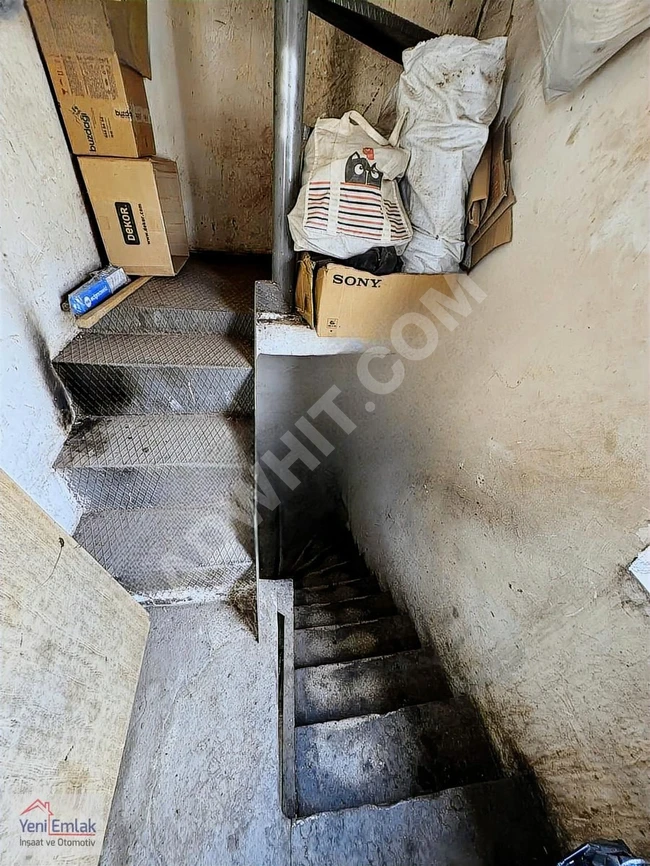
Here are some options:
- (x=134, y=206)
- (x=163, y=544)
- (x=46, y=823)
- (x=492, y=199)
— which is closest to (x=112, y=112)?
(x=134, y=206)

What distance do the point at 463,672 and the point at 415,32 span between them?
7.44 feet

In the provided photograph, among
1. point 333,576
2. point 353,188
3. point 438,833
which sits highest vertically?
point 353,188

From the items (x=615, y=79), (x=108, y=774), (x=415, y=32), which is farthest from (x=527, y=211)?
(x=108, y=774)

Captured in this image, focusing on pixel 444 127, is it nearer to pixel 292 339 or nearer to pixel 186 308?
pixel 292 339

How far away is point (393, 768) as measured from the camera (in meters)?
1.16

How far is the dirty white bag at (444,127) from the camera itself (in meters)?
1.08

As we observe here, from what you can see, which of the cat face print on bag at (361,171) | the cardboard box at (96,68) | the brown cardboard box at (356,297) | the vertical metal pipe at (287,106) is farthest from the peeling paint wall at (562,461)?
the cardboard box at (96,68)

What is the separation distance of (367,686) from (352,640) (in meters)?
0.24

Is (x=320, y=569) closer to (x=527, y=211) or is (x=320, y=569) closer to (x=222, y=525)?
(x=222, y=525)

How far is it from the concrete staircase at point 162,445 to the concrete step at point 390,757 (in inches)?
23.9

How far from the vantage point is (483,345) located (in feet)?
4.00

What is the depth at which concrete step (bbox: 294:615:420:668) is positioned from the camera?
159cm

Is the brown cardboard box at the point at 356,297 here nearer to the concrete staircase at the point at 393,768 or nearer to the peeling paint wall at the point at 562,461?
the peeling paint wall at the point at 562,461

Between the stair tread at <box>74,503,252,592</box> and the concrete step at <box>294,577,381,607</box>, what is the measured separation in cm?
81
